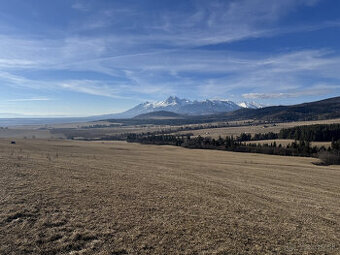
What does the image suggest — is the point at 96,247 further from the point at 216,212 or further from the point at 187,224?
the point at 216,212

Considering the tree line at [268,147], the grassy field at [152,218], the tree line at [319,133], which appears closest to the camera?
the grassy field at [152,218]

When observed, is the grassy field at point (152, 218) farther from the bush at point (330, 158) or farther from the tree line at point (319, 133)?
the tree line at point (319, 133)

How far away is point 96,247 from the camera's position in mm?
10141

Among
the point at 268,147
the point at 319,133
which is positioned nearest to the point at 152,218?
the point at 268,147

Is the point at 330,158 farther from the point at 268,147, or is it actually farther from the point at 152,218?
the point at 152,218

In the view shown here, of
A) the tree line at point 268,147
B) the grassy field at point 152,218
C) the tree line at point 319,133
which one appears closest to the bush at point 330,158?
the tree line at point 268,147

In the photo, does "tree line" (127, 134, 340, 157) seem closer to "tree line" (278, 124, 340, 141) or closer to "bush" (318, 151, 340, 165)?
"bush" (318, 151, 340, 165)

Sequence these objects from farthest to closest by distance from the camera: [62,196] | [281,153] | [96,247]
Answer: [281,153] → [62,196] → [96,247]

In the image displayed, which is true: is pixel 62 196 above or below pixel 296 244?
above

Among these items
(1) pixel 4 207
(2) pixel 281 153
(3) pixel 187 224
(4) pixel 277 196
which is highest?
(1) pixel 4 207

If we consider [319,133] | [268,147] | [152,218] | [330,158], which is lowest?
[330,158]

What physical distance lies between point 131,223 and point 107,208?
2.78 meters

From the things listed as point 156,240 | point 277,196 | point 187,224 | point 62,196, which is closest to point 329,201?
point 277,196

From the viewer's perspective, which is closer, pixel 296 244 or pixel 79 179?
pixel 296 244
